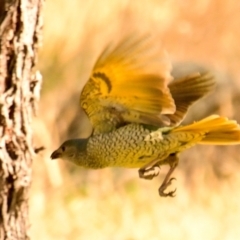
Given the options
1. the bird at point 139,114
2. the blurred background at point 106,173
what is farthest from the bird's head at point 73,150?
the blurred background at point 106,173

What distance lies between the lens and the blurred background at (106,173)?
18.6ft

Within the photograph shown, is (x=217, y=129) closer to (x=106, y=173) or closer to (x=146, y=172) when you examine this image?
(x=146, y=172)

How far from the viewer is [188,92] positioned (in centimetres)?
295

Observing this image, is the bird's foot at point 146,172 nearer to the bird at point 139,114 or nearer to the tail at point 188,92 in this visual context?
the bird at point 139,114

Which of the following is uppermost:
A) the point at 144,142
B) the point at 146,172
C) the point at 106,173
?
the point at 144,142

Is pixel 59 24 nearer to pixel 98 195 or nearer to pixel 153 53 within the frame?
pixel 98 195

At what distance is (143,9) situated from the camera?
261 inches

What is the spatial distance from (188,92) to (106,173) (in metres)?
3.18

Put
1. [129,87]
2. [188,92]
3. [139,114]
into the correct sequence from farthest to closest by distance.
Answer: [188,92], [139,114], [129,87]

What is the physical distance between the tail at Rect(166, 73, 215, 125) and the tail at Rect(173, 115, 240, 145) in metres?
0.10

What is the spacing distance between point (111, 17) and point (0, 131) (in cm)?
362

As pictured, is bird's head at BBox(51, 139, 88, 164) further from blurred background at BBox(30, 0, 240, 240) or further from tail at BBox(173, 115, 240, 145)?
blurred background at BBox(30, 0, 240, 240)

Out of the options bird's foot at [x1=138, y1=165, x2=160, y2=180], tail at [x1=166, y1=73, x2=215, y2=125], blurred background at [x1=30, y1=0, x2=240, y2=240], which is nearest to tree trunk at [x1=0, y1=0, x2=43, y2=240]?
bird's foot at [x1=138, y1=165, x2=160, y2=180]

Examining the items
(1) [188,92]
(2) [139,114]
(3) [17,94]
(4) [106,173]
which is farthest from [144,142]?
(4) [106,173]
